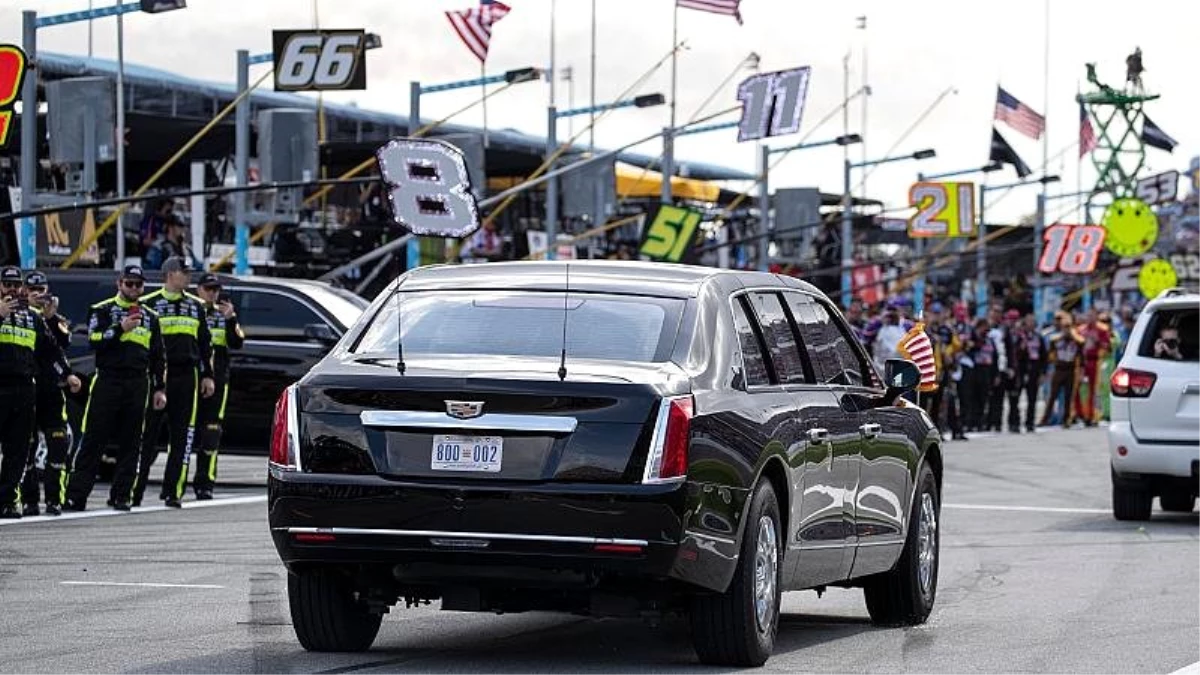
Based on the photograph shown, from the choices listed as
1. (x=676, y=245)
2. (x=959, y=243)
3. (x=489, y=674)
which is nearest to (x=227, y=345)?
(x=489, y=674)

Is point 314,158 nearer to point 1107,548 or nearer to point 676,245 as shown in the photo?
point 676,245

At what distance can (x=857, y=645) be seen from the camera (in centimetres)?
1077

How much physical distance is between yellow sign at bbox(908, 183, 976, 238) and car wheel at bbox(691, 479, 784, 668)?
156 feet

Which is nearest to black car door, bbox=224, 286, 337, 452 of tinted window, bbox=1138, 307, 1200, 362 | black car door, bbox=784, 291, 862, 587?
tinted window, bbox=1138, 307, 1200, 362

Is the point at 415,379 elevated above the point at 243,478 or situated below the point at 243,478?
above

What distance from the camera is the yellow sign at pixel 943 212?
5694cm

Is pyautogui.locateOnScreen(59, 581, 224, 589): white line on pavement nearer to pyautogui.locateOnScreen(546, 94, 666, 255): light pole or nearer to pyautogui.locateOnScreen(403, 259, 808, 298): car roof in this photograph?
pyautogui.locateOnScreen(403, 259, 808, 298): car roof

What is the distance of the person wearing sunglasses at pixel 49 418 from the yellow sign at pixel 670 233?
73.1ft

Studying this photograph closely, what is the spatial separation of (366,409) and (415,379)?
20 cm

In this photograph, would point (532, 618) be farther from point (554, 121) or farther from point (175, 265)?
point (554, 121)

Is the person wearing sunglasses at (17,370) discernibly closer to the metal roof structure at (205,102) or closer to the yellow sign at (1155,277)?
the metal roof structure at (205,102)

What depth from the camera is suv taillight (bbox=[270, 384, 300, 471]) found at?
30.7 feet

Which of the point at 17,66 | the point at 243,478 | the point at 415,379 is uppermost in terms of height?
the point at 17,66

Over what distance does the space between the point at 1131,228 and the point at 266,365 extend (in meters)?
42.1
